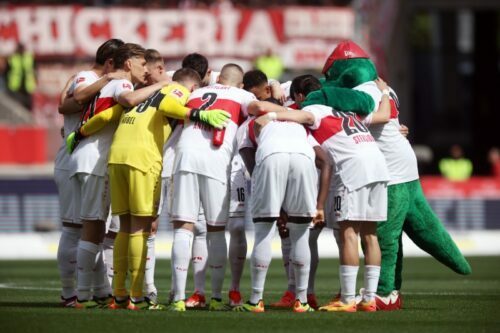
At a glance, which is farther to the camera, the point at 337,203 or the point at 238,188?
the point at 238,188

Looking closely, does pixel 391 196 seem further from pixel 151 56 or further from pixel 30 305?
pixel 30 305

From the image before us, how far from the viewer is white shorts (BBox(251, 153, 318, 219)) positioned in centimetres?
1043

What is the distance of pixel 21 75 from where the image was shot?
3006cm

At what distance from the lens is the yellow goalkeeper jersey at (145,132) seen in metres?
10.8

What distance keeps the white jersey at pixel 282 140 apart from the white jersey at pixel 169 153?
92cm

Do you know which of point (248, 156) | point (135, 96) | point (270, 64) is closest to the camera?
point (135, 96)

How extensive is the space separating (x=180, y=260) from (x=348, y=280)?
1426mm

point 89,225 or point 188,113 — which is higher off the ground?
point 188,113

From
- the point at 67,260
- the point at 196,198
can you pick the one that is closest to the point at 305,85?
the point at 196,198

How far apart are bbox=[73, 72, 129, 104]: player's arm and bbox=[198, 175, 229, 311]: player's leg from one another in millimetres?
1245

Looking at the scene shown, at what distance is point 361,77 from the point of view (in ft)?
36.6

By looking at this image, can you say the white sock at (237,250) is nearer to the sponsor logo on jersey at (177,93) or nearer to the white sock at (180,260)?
the white sock at (180,260)

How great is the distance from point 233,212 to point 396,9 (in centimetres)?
2342

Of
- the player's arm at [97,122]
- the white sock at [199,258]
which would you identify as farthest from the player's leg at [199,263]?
the player's arm at [97,122]
